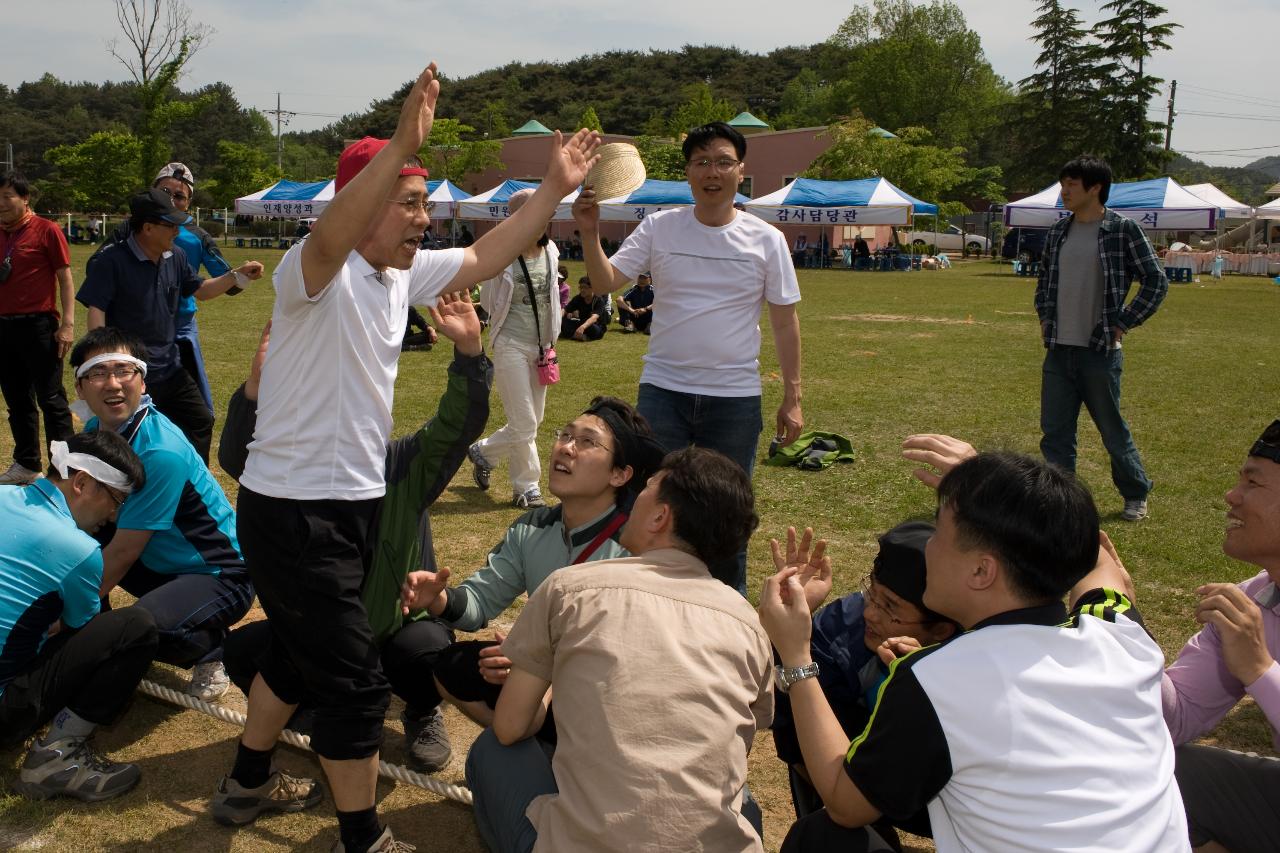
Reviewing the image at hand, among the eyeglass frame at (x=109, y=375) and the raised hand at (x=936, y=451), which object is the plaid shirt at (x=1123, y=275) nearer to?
the raised hand at (x=936, y=451)

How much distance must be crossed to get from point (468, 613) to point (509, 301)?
4037 mm

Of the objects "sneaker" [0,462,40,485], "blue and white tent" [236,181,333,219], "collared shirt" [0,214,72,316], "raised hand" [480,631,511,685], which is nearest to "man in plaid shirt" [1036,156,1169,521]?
"raised hand" [480,631,511,685]

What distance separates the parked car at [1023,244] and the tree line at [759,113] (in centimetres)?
473

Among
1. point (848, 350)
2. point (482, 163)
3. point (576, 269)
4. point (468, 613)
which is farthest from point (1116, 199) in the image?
point (482, 163)

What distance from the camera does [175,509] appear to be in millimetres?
4027

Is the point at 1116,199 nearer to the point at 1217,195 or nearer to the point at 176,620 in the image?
the point at 1217,195

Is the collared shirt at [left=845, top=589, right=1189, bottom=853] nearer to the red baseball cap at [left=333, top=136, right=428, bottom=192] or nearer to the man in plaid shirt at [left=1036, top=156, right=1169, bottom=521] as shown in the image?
the red baseball cap at [left=333, top=136, right=428, bottom=192]

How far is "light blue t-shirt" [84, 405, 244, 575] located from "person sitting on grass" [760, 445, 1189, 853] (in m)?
2.85

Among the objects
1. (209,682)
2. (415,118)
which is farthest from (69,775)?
(415,118)

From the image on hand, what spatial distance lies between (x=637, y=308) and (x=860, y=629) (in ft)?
48.1

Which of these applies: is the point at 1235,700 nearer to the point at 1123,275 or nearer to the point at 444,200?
the point at 1123,275

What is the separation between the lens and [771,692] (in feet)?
8.52

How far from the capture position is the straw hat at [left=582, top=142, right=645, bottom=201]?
512cm

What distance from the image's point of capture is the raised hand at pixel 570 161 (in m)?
2.98
